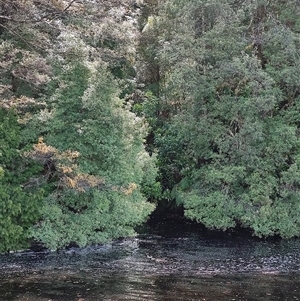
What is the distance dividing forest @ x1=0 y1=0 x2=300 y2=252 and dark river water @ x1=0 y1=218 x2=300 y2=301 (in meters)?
0.81

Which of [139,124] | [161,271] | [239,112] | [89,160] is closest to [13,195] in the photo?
[89,160]

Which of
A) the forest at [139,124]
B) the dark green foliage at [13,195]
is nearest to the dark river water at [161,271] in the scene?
the dark green foliage at [13,195]

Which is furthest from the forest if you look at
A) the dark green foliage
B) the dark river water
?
the dark river water

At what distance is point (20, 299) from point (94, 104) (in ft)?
22.5

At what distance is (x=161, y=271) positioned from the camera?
1488cm

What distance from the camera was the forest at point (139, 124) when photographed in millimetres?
16359

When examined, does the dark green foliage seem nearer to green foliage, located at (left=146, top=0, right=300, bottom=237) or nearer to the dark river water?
the dark river water

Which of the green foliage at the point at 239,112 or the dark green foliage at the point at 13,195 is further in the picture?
the green foliage at the point at 239,112

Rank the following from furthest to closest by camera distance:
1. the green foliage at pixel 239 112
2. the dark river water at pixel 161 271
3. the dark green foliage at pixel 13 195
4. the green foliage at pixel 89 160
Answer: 1. the green foliage at pixel 239 112
2. the green foliage at pixel 89 160
3. the dark green foliage at pixel 13 195
4. the dark river water at pixel 161 271

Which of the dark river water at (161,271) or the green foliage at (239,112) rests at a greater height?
the green foliage at (239,112)

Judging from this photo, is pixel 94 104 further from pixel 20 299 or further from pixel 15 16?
pixel 20 299

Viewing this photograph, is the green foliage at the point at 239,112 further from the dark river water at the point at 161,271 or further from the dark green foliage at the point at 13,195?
the dark green foliage at the point at 13,195

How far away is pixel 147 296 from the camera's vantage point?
40.8 ft

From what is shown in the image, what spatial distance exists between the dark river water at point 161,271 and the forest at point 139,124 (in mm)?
814
